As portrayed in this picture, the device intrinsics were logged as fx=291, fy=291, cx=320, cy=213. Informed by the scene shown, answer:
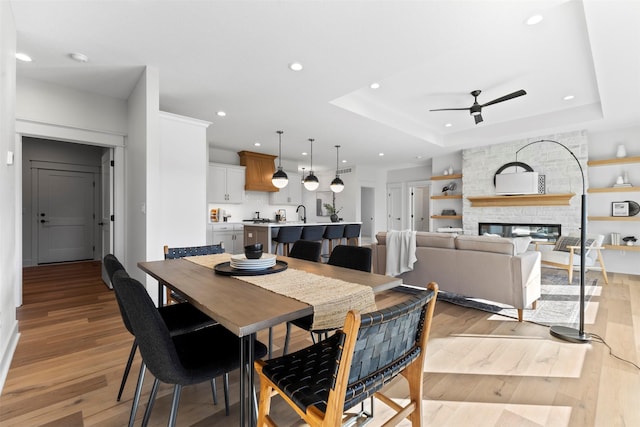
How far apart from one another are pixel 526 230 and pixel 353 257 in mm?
5583

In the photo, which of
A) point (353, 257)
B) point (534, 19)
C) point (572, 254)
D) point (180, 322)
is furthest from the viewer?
point (572, 254)

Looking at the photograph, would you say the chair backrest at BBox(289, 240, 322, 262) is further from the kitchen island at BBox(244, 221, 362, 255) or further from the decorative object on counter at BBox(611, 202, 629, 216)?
the decorative object on counter at BBox(611, 202, 629, 216)

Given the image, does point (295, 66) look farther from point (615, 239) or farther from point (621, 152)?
point (615, 239)

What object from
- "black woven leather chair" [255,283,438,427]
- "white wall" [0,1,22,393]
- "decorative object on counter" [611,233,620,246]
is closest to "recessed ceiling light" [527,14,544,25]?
"black woven leather chair" [255,283,438,427]

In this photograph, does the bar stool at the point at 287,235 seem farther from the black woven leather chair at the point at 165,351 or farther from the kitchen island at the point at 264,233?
the black woven leather chair at the point at 165,351

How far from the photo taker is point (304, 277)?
59.9 inches

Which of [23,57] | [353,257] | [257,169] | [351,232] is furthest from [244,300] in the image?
[257,169]

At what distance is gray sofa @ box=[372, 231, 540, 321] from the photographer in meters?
2.84

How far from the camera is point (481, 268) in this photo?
3.06m

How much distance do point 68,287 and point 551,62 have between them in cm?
669

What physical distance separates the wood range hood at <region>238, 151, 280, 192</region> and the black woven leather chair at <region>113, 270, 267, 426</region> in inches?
235

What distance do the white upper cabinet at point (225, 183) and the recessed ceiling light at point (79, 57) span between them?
11.4 feet

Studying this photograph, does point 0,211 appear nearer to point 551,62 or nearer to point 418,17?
point 418,17

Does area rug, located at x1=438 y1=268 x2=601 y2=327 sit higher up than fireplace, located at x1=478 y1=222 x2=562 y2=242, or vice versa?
fireplace, located at x1=478 y1=222 x2=562 y2=242
